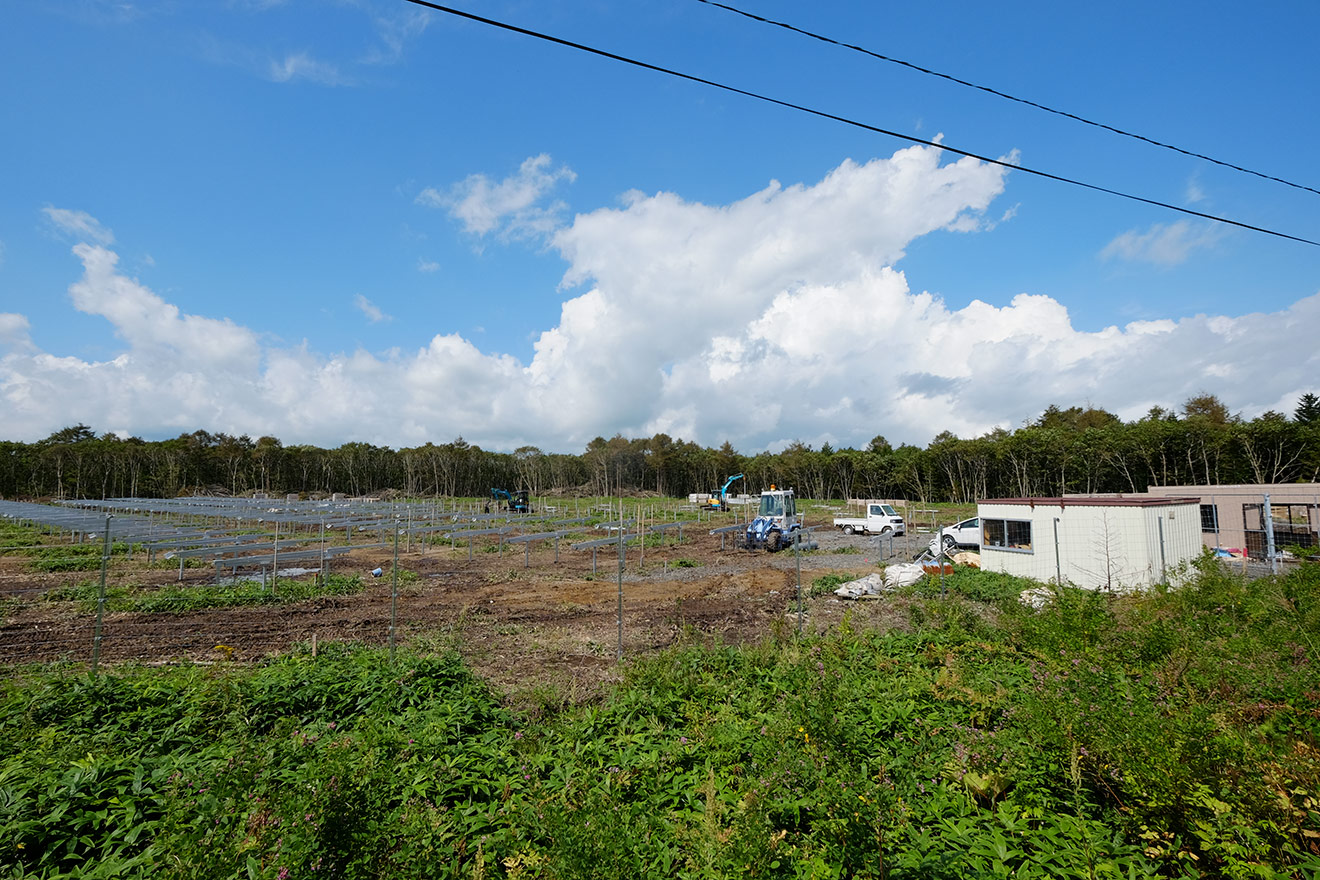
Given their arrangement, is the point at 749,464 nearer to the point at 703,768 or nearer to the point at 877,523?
the point at 877,523

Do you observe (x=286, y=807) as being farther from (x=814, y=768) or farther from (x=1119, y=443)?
(x=1119, y=443)

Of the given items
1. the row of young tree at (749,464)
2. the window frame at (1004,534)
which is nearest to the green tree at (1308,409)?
the row of young tree at (749,464)

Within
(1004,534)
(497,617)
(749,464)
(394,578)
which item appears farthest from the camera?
(749,464)

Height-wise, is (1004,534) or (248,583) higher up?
(1004,534)

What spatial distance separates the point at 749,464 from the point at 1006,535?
58505 mm

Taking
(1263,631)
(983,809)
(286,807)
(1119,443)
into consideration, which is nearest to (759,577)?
(1263,631)

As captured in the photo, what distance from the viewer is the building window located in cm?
1456

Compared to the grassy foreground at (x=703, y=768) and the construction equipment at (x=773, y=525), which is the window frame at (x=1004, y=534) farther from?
the construction equipment at (x=773, y=525)

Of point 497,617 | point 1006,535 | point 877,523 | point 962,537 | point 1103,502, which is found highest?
point 1103,502

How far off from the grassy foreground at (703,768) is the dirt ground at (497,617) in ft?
5.88

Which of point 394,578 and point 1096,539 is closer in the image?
point 394,578

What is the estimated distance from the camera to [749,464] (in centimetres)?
7344

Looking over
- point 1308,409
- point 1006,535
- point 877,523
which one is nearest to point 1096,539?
point 1006,535

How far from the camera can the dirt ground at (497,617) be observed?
8.84 meters
